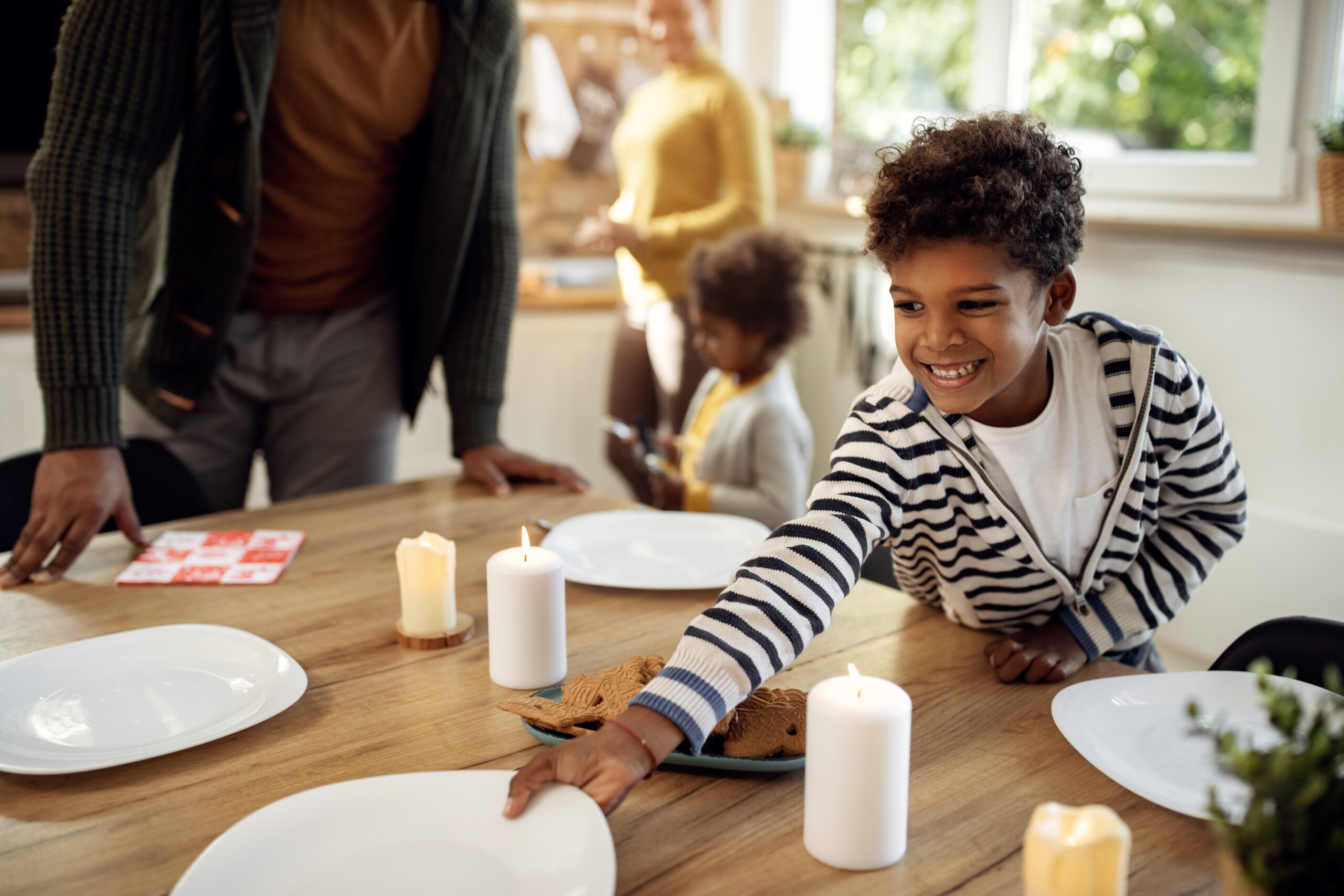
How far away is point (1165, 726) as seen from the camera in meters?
0.90

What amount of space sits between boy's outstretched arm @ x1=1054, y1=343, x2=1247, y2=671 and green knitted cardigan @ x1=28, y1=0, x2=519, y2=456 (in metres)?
1.00

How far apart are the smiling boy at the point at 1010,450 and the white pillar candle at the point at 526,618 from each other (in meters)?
0.18

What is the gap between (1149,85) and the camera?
103 inches

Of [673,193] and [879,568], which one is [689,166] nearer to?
[673,193]

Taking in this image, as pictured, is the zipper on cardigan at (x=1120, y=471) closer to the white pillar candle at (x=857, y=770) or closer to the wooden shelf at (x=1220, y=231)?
the white pillar candle at (x=857, y=770)

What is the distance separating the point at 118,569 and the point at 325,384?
20.6 inches

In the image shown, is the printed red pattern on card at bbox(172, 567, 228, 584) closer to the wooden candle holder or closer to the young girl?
the wooden candle holder

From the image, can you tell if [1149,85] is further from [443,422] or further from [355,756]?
[355,756]

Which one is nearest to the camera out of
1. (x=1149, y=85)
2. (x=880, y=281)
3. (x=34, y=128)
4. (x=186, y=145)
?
(x=186, y=145)

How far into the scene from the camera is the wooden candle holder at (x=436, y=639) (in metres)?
1.09

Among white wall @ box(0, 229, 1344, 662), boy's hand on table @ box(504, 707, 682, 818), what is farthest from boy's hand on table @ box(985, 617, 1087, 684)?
white wall @ box(0, 229, 1344, 662)

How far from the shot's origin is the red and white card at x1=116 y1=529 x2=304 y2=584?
4.13 ft

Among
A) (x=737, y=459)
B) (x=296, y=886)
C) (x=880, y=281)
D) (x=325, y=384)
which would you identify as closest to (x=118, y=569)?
(x=325, y=384)

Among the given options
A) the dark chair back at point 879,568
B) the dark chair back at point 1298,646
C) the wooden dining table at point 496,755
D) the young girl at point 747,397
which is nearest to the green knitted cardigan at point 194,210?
the wooden dining table at point 496,755
